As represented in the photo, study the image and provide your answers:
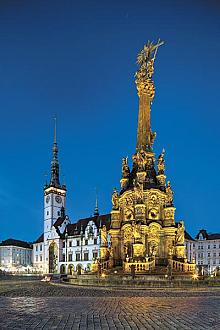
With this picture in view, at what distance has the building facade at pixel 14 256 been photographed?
11525 cm

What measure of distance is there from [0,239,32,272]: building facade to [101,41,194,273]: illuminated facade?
8400 centimetres

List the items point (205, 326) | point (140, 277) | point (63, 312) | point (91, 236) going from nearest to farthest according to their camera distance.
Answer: point (205, 326), point (63, 312), point (140, 277), point (91, 236)

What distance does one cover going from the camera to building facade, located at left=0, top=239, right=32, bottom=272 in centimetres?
11525

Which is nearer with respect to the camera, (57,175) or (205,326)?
(205,326)

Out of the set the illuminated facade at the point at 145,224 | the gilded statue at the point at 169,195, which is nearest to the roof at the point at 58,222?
the illuminated facade at the point at 145,224

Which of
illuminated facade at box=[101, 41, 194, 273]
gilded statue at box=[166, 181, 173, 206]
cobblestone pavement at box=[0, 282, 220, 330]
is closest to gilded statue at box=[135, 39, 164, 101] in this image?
illuminated facade at box=[101, 41, 194, 273]

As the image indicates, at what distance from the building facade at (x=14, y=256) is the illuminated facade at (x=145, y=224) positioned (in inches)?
3307

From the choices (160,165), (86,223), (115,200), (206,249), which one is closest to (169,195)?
(160,165)

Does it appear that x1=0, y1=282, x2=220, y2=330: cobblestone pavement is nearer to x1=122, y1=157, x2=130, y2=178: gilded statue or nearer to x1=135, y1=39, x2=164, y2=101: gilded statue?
x1=122, y1=157, x2=130, y2=178: gilded statue

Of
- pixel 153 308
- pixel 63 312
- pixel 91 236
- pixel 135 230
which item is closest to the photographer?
pixel 63 312

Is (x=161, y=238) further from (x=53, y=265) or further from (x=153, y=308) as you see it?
(x=53, y=265)

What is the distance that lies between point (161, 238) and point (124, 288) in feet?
36.3

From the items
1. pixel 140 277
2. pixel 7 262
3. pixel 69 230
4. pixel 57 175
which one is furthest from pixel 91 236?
pixel 140 277

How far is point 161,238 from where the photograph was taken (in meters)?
34.4
